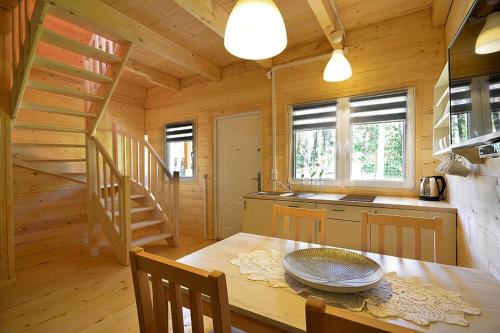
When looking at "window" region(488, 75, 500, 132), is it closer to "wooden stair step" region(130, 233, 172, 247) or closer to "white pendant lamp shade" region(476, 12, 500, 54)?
"white pendant lamp shade" region(476, 12, 500, 54)

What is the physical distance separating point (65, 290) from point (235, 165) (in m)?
2.43

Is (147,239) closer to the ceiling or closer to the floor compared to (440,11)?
closer to the floor

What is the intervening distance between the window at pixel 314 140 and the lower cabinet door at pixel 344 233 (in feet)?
2.63

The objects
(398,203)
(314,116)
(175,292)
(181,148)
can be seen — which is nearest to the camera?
(175,292)

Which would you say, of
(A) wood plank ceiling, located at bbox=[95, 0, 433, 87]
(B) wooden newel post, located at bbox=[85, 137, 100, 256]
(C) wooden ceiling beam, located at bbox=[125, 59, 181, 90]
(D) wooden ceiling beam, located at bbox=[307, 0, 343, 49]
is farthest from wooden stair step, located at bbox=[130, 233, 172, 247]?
(D) wooden ceiling beam, located at bbox=[307, 0, 343, 49]

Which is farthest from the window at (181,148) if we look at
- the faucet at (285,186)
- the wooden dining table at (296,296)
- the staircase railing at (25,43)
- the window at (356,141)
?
the wooden dining table at (296,296)

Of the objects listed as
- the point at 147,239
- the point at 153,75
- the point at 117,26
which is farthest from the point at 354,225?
the point at 153,75

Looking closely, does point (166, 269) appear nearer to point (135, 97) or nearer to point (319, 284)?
point (319, 284)

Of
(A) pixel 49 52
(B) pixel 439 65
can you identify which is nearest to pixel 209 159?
(A) pixel 49 52

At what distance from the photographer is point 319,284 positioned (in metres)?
0.89

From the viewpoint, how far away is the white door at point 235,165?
143 inches

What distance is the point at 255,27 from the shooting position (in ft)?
3.73

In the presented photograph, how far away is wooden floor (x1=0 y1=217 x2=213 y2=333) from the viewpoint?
72.4 inches

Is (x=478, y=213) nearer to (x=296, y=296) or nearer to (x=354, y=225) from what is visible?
(x=354, y=225)
